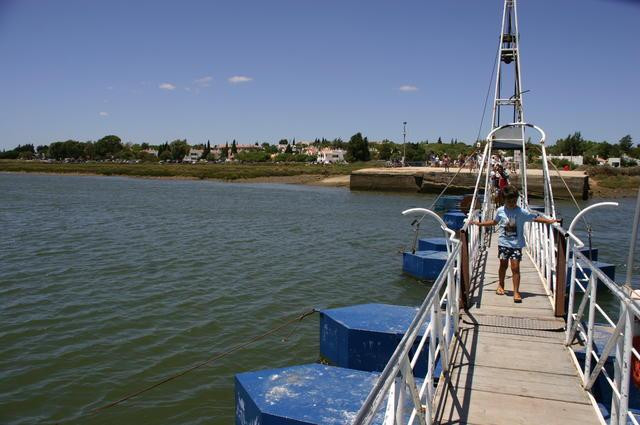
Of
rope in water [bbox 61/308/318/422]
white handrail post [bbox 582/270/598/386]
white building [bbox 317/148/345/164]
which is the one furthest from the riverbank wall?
white building [bbox 317/148/345/164]

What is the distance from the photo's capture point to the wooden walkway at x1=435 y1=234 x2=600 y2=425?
4875 mm

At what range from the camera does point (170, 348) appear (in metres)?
9.95

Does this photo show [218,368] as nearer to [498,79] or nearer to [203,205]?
[498,79]

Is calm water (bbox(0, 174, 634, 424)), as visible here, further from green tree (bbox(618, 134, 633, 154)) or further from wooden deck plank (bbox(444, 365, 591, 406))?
green tree (bbox(618, 134, 633, 154))

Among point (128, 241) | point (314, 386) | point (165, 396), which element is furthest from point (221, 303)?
point (128, 241)

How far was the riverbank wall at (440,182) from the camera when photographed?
5275cm

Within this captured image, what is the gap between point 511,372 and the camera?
5.83 metres

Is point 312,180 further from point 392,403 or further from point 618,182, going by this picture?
point 392,403

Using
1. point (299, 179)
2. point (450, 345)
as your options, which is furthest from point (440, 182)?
point (450, 345)

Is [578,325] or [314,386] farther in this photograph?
[578,325]

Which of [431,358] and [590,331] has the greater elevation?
[431,358]

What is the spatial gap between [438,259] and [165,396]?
978cm

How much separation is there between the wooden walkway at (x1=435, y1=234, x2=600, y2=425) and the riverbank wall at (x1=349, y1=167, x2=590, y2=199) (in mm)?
47013

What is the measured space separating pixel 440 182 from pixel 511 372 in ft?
177
